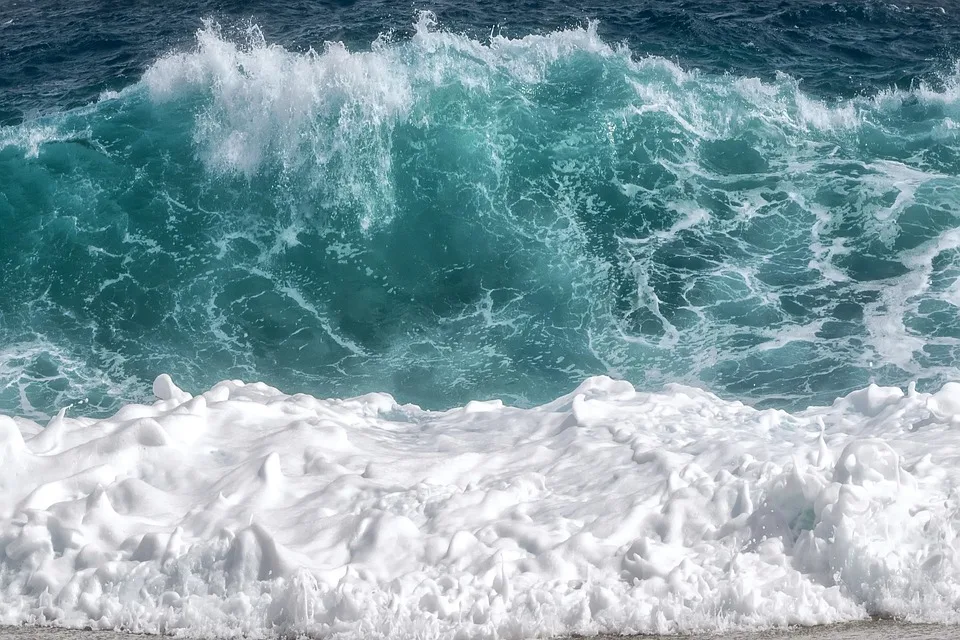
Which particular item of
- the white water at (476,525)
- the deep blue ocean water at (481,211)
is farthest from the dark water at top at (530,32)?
the white water at (476,525)

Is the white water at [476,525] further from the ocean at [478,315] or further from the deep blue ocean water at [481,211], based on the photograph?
the deep blue ocean water at [481,211]

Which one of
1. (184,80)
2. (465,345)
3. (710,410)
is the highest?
(184,80)

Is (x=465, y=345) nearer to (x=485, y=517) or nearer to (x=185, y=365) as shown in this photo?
(x=185, y=365)

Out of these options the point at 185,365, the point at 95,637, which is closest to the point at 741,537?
the point at 95,637

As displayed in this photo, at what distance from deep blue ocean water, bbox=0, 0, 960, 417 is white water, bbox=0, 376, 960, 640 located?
16.4 feet

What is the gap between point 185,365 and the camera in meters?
15.2

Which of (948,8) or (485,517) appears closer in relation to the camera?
(485,517)

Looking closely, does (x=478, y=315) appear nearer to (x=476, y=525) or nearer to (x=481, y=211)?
(x=481, y=211)

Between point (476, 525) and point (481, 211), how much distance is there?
418 inches

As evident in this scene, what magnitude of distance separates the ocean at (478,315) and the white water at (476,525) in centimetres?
3

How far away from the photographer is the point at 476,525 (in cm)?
811

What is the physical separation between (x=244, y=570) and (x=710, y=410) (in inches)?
198

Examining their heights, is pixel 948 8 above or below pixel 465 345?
above

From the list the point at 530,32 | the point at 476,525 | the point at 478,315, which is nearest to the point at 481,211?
the point at 478,315
